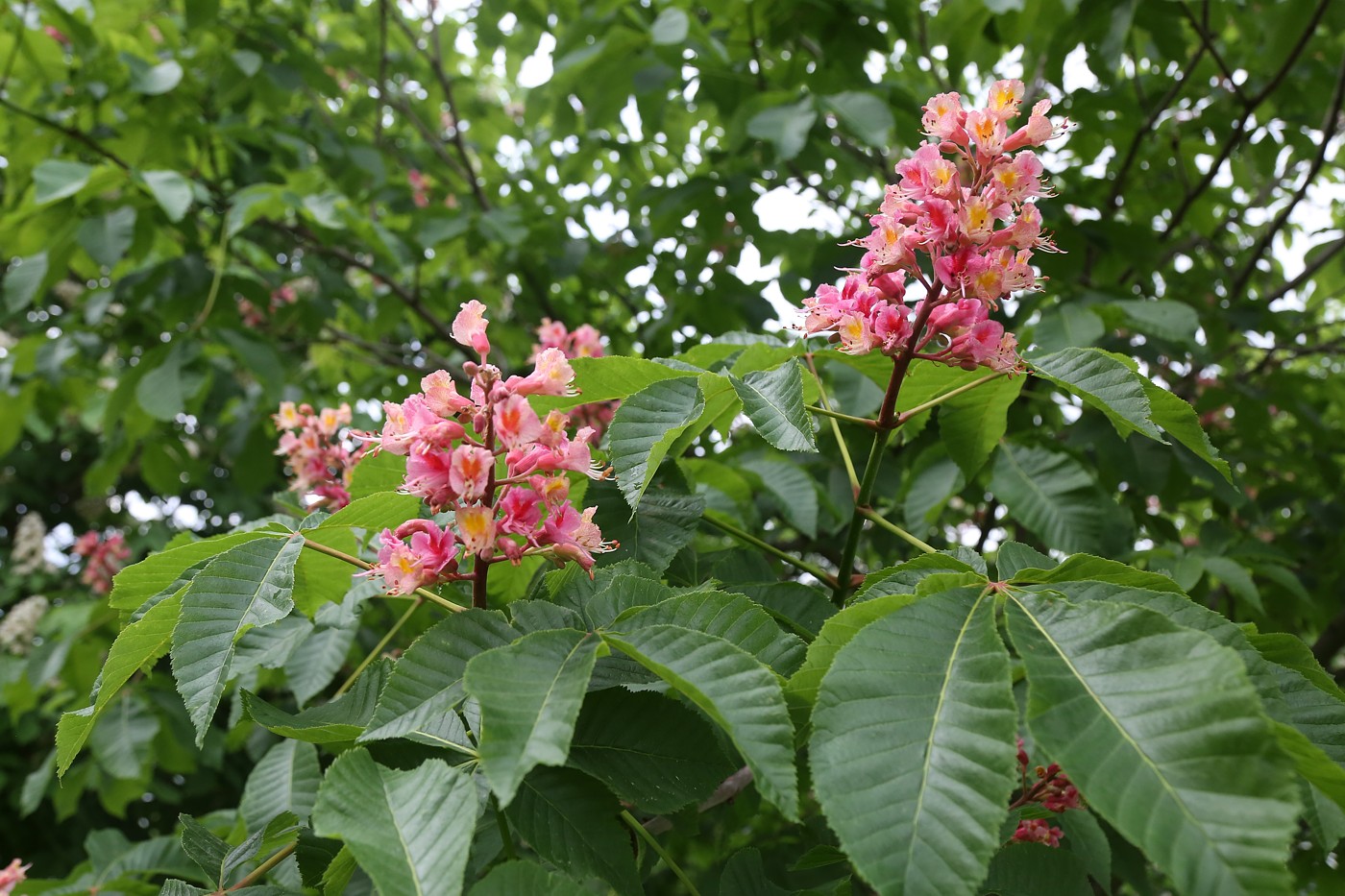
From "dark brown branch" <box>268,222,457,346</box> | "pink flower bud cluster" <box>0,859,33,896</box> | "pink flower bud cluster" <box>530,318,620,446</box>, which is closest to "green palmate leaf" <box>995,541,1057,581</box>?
"pink flower bud cluster" <box>530,318,620,446</box>

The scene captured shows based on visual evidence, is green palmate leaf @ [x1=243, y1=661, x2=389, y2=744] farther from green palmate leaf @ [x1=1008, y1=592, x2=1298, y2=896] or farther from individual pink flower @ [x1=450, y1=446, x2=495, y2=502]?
green palmate leaf @ [x1=1008, y1=592, x2=1298, y2=896]

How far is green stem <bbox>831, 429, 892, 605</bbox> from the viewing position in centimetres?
115

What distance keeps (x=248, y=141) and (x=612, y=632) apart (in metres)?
3.09

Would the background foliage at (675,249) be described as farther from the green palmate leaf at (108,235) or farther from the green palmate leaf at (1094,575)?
the green palmate leaf at (1094,575)

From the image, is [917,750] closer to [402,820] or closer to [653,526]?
[402,820]

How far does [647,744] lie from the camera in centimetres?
93

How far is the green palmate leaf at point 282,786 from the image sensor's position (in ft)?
4.83

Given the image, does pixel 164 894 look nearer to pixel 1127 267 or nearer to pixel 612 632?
pixel 612 632

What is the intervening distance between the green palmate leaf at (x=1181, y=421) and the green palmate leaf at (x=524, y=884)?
0.81 metres

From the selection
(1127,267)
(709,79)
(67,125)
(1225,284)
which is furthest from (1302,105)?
(67,125)

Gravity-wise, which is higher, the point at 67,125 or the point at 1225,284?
the point at 67,125

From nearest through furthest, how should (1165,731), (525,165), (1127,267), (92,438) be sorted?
(1165,731) < (1127,267) < (525,165) < (92,438)

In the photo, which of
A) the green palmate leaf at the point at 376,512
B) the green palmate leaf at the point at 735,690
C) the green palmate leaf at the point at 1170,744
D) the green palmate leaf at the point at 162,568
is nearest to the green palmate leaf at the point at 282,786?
the green palmate leaf at the point at 162,568

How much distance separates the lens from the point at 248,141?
3262 millimetres
